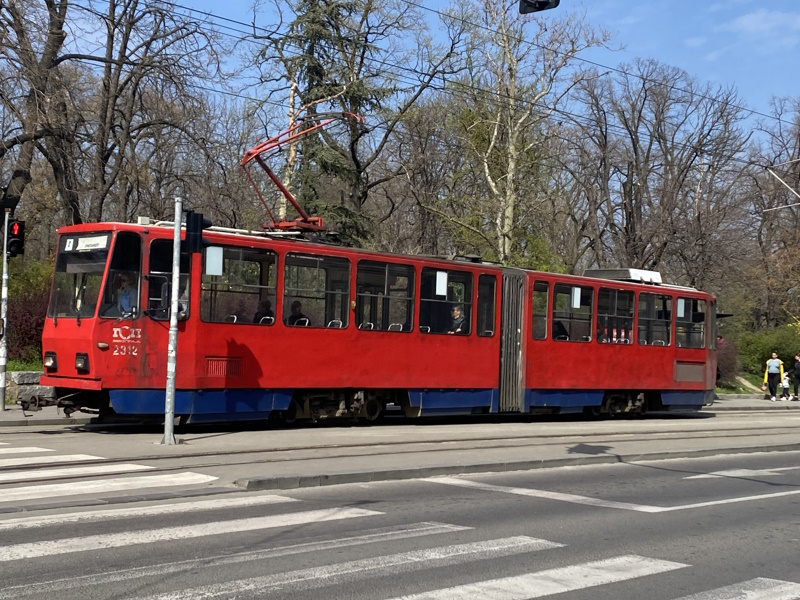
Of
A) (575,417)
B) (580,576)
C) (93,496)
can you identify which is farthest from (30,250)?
(580,576)

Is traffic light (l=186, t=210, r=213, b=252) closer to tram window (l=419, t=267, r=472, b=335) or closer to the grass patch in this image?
tram window (l=419, t=267, r=472, b=335)

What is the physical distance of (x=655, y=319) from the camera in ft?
76.9

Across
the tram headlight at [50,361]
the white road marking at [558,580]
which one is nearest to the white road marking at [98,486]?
the white road marking at [558,580]

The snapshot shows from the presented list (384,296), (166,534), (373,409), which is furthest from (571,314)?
(166,534)

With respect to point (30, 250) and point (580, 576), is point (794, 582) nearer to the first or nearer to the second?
point (580, 576)

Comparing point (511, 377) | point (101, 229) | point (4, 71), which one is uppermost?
point (4, 71)

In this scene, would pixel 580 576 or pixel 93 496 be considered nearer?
pixel 580 576

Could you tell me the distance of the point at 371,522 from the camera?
8.56 m

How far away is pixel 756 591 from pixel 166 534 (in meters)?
4.34

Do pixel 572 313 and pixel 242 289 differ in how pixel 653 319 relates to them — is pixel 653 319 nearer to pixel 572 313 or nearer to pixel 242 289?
pixel 572 313

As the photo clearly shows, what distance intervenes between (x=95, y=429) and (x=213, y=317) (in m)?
2.60

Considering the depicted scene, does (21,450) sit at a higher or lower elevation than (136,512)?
higher

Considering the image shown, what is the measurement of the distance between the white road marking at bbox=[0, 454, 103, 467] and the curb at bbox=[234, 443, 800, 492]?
8.74 feet

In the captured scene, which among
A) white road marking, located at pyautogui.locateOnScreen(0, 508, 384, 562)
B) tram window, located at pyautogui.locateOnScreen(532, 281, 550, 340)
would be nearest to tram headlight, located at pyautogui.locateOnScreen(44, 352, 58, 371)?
white road marking, located at pyautogui.locateOnScreen(0, 508, 384, 562)
